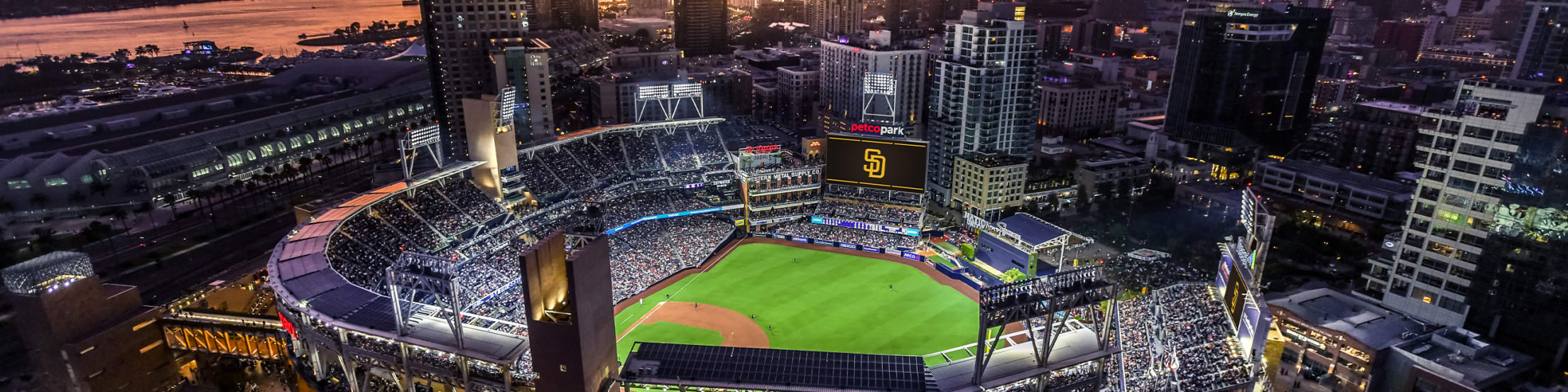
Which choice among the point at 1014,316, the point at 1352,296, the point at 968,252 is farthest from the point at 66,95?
the point at 1352,296

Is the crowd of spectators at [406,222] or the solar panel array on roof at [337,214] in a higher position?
the solar panel array on roof at [337,214]

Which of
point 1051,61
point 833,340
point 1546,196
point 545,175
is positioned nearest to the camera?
point 1546,196

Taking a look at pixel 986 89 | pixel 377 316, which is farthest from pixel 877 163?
pixel 377 316

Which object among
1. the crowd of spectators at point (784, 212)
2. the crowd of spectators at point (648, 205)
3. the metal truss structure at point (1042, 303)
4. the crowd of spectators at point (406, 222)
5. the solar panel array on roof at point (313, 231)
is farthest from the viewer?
the crowd of spectators at point (784, 212)

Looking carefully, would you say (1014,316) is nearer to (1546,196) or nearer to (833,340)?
(833,340)

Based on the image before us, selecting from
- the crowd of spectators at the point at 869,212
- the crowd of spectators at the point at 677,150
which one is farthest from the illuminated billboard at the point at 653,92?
the crowd of spectators at the point at 869,212

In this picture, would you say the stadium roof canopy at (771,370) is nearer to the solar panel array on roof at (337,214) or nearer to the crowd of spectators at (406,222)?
the crowd of spectators at (406,222)
